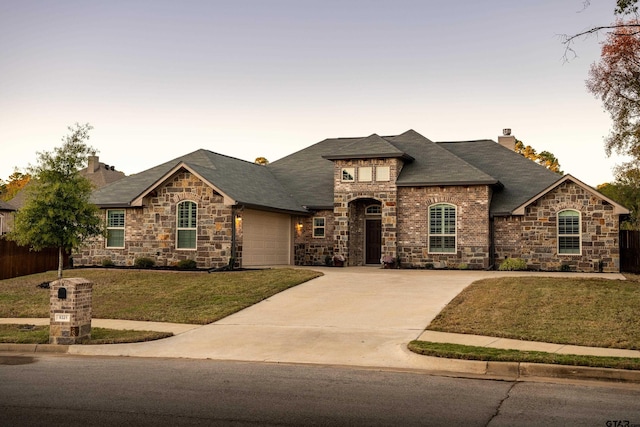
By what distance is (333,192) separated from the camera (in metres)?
31.9

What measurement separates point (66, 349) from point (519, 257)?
20.5m

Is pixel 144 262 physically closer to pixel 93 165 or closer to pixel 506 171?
pixel 506 171

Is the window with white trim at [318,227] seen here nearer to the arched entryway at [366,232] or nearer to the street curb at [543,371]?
the arched entryway at [366,232]

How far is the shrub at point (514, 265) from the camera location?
26.9 meters

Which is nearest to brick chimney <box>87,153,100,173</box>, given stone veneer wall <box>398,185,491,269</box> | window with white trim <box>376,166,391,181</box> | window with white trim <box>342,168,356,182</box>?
window with white trim <box>342,168,356,182</box>

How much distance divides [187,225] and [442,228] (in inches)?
452

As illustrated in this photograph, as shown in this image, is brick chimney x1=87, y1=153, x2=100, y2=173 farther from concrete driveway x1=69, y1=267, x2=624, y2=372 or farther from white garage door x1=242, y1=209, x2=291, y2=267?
concrete driveway x1=69, y1=267, x2=624, y2=372

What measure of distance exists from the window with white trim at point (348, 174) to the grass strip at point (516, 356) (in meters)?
18.4

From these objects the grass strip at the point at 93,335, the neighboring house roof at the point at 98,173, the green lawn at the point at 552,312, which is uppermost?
the neighboring house roof at the point at 98,173

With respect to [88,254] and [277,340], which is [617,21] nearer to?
[277,340]

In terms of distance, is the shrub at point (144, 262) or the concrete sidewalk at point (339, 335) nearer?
the concrete sidewalk at point (339, 335)

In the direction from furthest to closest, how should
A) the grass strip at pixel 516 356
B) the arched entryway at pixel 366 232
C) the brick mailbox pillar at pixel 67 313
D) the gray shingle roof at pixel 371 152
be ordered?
the arched entryway at pixel 366 232, the gray shingle roof at pixel 371 152, the brick mailbox pillar at pixel 67 313, the grass strip at pixel 516 356

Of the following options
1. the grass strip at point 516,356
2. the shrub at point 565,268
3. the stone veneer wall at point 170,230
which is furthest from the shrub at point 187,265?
the grass strip at point 516,356

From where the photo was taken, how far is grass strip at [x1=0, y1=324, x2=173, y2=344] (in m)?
13.2
